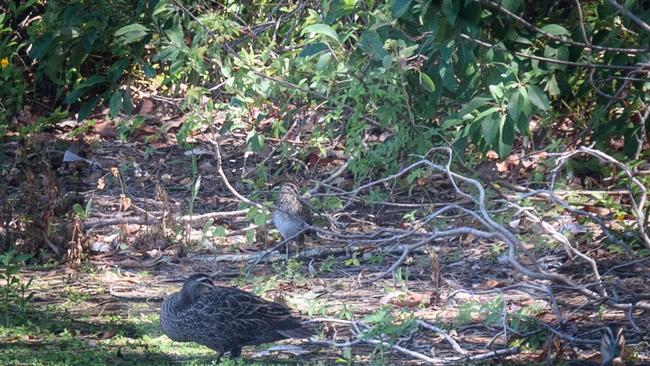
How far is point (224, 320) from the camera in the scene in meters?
7.03

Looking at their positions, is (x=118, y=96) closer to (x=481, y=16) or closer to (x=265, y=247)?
(x=265, y=247)

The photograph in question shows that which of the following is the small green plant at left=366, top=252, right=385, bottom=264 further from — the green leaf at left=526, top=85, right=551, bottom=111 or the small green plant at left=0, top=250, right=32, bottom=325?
the small green plant at left=0, top=250, right=32, bottom=325

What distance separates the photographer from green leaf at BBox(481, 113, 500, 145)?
264 inches

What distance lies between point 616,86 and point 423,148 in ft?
6.10

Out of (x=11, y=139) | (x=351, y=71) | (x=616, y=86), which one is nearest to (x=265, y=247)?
(x=351, y=71)

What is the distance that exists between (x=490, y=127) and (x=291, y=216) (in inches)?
107

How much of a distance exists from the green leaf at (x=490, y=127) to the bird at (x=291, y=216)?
2600 mm

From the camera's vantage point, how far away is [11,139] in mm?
13188

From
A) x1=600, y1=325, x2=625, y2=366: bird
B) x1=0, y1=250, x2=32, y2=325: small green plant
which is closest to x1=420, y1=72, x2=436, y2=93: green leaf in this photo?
x1=600, y1=325, x2=625, y2=366: bird

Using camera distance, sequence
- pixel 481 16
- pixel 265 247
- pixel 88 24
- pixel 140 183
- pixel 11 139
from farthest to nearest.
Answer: pixel 11 139, pixel 140 183, pixel 265 247, pixel 88 24, pixel 481 16

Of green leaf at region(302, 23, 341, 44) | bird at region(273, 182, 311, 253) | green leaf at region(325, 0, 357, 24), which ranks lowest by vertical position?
bird at region(273, 182, 311, 253)

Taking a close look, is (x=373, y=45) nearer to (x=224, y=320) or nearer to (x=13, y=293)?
(x=224, y=320)

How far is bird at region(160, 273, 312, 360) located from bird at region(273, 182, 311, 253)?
6.09 ft

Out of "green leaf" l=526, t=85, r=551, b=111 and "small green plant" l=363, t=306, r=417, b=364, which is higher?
"green leaf" l=526, t=85, r=551, b=111
